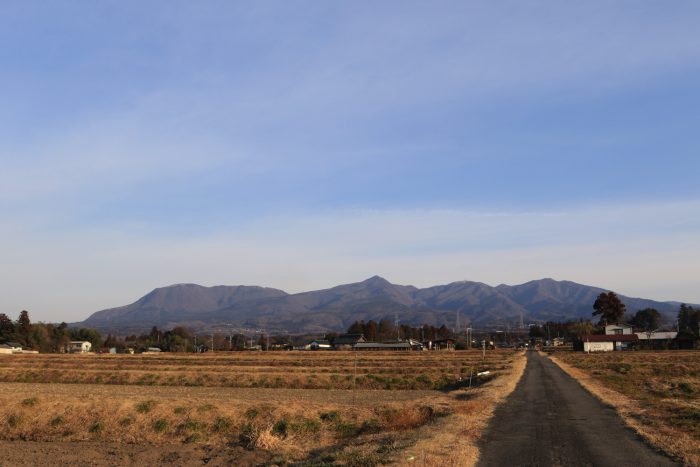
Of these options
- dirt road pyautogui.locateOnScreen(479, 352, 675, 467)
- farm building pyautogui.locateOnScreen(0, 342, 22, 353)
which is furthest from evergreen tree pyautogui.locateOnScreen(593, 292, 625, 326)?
farm building pyautogui.locateOnScreen(0, 342, 22, 353)

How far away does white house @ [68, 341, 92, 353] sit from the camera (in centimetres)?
15038

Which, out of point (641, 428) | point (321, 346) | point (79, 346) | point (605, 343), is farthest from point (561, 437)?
point (321, 346)

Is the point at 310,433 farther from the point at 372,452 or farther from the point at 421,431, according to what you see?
the point at 372,452

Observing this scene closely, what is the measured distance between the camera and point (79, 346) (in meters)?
154

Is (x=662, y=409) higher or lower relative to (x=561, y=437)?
lower

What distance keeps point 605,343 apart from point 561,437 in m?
117

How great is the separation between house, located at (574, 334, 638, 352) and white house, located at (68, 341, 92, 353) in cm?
12068

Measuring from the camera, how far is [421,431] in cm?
1994

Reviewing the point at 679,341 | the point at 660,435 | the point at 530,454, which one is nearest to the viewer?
the point at 530,454

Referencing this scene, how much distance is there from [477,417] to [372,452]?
793 centimetres

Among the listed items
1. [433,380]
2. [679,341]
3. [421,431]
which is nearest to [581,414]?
[421,431]

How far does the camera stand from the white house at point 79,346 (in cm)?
15038

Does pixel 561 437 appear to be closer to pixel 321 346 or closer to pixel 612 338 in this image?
pixel 612 338

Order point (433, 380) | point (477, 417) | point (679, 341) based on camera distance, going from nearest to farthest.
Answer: point (477, 417), point (433, 380), point (679, 341)
